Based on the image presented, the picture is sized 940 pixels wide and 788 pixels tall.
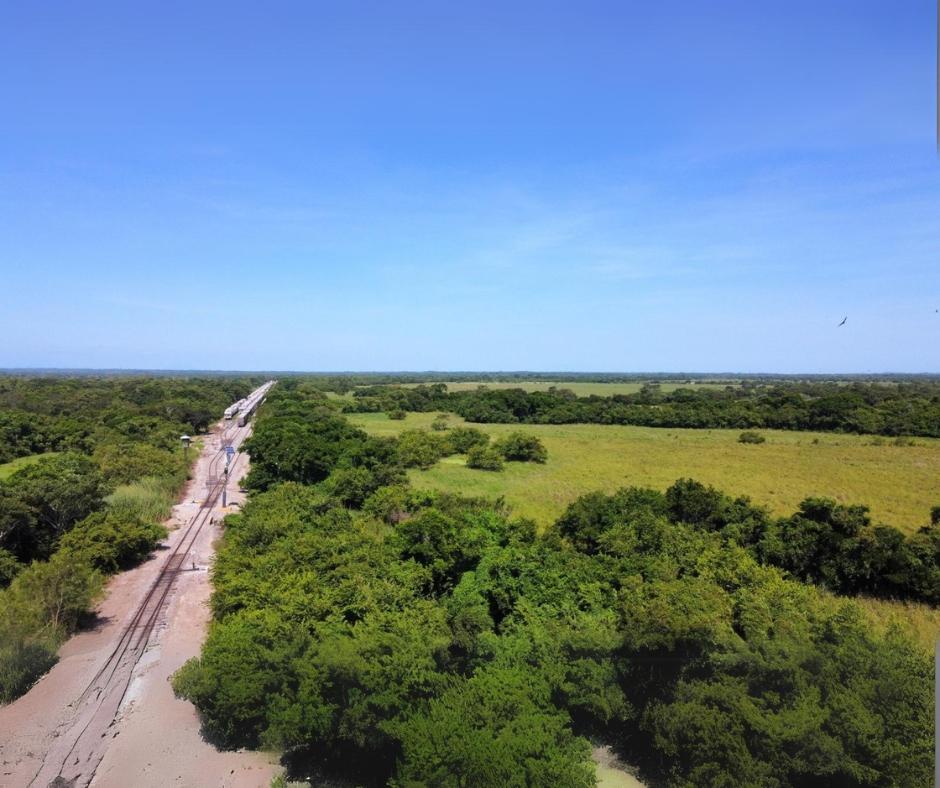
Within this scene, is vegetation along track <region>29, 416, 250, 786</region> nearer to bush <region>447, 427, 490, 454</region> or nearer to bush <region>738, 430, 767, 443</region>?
bush <region>447, 427, 490, 454</region>

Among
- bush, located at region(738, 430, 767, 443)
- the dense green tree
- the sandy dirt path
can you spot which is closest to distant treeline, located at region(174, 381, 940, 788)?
the sandy dirt path

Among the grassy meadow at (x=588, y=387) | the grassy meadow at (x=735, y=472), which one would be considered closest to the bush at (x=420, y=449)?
the grassy meadow at (x=735, y=472)

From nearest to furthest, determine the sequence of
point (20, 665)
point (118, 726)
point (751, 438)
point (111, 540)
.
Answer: point (118, 726) < point (20, 665) < point (111, 540) < point (751, 438)

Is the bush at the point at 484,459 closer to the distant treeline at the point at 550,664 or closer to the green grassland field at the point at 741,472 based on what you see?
the green grassland field at the point at 741,472

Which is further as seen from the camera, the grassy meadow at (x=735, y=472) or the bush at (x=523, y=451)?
the bush at (x=523, y=451)

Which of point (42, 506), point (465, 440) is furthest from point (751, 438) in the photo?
point (42, 506)

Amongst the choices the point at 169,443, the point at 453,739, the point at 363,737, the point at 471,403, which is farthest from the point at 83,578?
the point at 471,403

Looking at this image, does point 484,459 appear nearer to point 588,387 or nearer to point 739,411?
point 739,411
